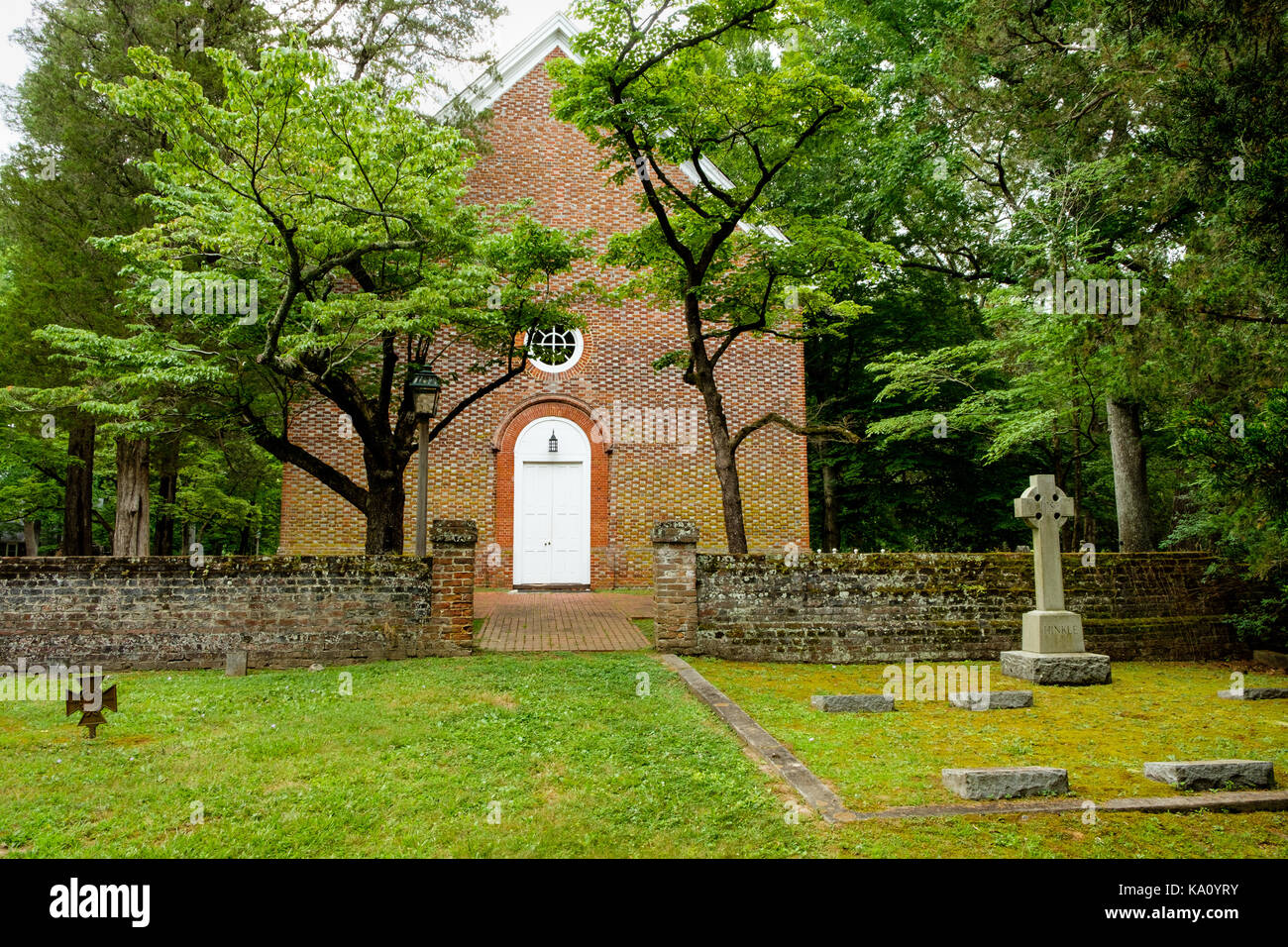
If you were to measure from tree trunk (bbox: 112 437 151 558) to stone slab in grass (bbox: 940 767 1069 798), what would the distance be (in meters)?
14.5

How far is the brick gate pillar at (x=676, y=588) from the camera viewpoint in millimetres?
9594

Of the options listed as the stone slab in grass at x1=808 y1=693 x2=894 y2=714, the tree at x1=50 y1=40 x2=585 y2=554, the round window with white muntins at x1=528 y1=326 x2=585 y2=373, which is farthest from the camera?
the round window with white muntins at x1=528 y1=326 x2=585 y2=373

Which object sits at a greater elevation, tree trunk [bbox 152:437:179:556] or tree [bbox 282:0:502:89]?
tree [bbox 282:0:502:89]

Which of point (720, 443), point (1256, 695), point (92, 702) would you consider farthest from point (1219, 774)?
point (92, 702)

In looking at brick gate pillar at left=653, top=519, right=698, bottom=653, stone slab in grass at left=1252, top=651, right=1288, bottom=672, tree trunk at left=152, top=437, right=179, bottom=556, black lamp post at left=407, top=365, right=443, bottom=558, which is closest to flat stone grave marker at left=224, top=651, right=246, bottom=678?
black lamp post at left=407, top=365, right=443, bottom=558

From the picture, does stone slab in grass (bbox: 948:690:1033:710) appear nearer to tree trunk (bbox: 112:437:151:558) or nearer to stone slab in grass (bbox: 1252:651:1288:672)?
stone slab in grass (bbox: 1252:651:1288:672)

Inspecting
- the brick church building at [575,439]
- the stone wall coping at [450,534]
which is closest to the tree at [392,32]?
the brick church building at [575,439]

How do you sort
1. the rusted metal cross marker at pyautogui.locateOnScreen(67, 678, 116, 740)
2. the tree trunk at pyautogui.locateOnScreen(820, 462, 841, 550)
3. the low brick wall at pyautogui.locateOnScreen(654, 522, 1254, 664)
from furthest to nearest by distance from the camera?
the tree trunk at pyautogui.locateOnScreen(820, 462, 841, 550)
the low brick wall at pyautogui.locateOnScreen(654, 522, 1254, 664)
the rusted metal cross marker at pyautogui.locateOnScreen(67, 678, 116, 740)

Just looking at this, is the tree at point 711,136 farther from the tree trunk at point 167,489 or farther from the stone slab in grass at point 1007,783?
the tree trunk at point 167,489

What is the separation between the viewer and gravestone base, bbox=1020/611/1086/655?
914 cm

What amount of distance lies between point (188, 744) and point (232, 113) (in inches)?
250

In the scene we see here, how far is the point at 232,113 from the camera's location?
789 centimetres
